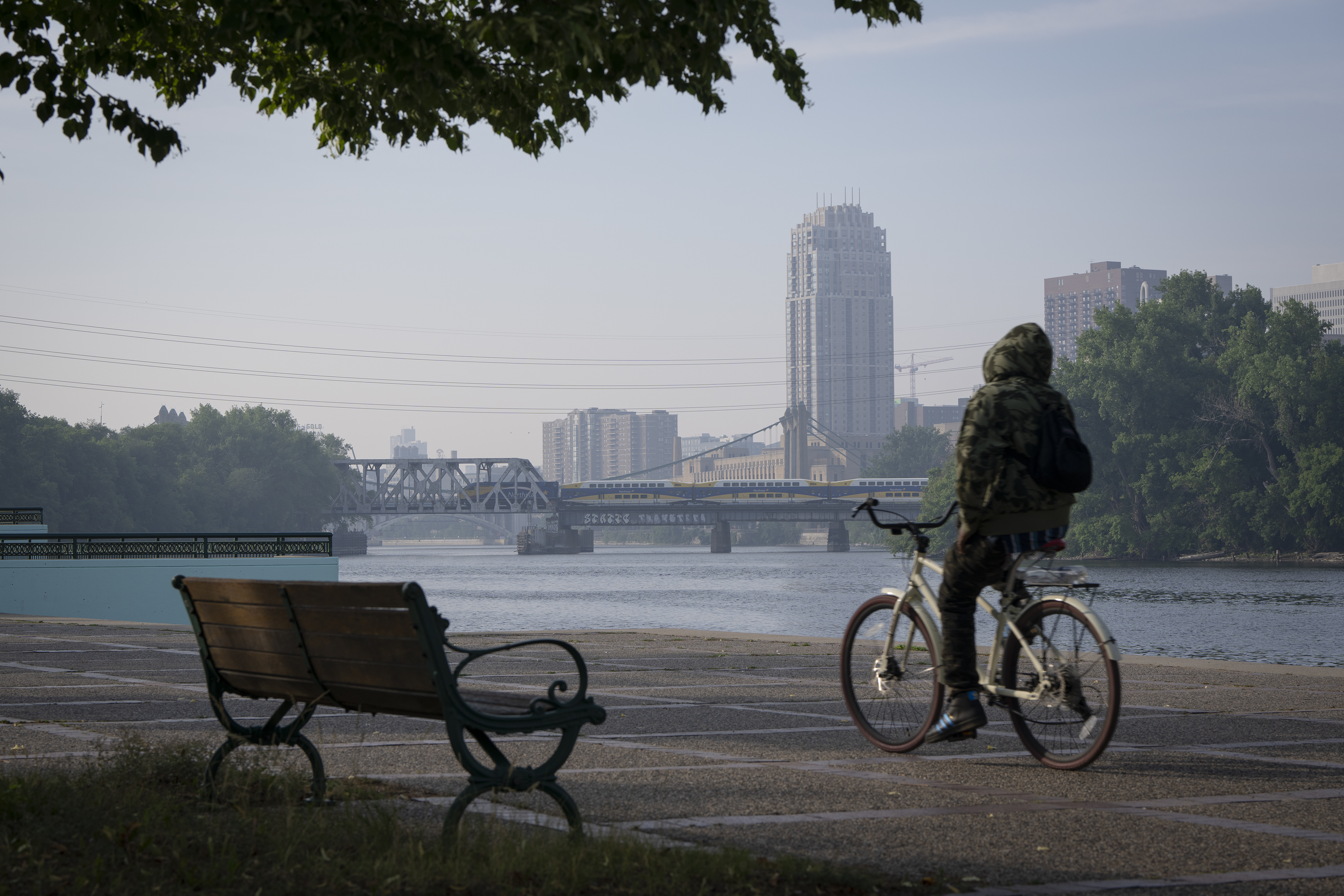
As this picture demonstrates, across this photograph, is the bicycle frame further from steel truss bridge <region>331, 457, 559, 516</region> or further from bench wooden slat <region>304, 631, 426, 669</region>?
steel truss bridge <region>331, 457, 559, 516</region>

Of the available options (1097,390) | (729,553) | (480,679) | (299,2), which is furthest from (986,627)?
(729,553)

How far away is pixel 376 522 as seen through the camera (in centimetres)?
18088

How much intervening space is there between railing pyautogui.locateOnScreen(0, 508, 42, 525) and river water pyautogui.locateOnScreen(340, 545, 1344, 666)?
23.6ft

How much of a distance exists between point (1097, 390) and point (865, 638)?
72800mm

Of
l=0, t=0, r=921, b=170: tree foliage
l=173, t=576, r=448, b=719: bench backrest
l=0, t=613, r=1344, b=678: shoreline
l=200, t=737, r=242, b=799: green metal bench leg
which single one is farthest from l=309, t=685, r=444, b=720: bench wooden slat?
l=0, t=613, r=1344, b=678: shoreline

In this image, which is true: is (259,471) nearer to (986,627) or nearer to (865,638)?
(986,627)

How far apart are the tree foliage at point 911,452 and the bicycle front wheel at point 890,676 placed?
153 m

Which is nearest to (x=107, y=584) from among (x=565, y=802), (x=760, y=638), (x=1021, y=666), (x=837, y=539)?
(x=760, y=638)

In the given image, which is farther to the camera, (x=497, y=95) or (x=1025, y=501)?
(x=497, y=95)

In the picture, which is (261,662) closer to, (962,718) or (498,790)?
(498,790)

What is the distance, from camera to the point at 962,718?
5.80m

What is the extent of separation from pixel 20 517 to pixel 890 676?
3081 cm

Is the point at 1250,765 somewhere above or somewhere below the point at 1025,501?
below

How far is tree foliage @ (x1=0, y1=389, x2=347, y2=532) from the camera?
232 feet
